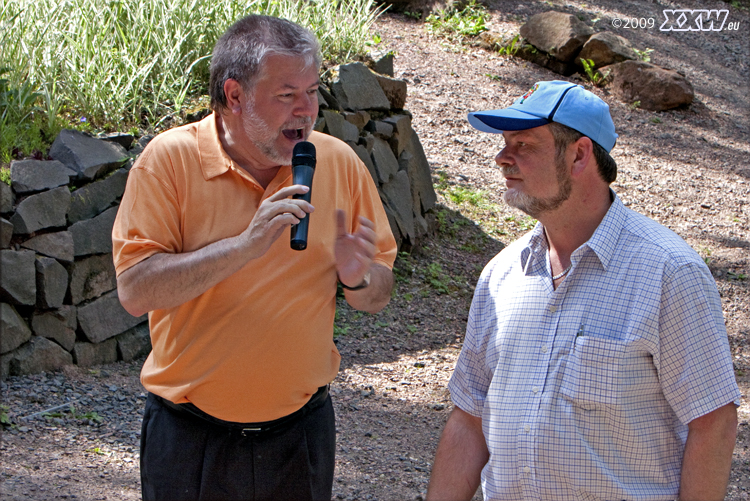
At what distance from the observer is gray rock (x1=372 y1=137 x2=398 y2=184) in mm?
6973

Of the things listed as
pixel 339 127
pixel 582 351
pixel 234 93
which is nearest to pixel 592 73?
pixel 339 127

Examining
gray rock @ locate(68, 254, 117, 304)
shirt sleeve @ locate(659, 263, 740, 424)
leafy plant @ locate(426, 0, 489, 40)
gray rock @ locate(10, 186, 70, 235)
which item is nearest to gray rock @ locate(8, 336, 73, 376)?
gray rock @ locate(68, 254, 117, 304)

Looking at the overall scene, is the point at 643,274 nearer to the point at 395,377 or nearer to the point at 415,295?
the point at 395,377

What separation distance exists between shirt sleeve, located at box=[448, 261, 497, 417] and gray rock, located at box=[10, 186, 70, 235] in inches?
133

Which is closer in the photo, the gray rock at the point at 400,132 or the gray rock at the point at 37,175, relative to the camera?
the gray rock at the point at 37,175

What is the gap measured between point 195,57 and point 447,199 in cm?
316

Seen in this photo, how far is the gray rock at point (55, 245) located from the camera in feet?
15.2

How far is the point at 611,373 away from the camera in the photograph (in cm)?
187

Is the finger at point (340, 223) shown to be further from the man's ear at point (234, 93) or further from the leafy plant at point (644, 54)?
the leafy plant at point (644, 54)

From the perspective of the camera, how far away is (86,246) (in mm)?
4844

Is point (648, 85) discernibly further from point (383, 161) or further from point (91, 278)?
point (91, 278)

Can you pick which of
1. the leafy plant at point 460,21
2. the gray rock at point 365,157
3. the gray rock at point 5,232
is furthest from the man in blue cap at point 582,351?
the leafy plant at point 460,21

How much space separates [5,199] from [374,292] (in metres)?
3.19

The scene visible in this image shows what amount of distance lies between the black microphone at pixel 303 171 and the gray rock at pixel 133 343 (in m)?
3.31
